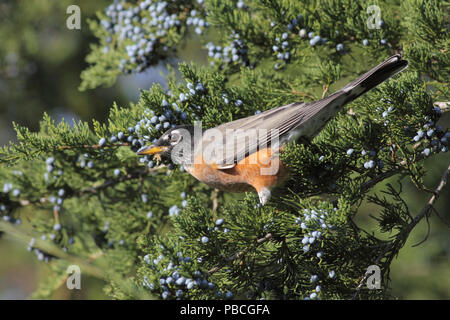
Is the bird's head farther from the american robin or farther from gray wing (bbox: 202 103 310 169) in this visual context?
gray wing (bbox: 202 103 310 169)

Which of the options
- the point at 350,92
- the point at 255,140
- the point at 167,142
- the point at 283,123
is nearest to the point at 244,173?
the point at 255,140

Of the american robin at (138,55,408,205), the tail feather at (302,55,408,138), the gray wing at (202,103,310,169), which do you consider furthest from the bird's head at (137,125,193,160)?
the tail feather at (302,55,408,138)

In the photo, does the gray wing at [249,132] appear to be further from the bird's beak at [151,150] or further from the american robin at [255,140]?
the bird's beak at [151,150]

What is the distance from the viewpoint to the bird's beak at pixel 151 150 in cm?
258

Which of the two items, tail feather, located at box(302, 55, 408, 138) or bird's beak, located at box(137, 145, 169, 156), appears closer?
tail feather, located at box(302, 55, 408, 138)

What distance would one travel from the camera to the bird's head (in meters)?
2.59

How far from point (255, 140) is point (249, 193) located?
1.94ft

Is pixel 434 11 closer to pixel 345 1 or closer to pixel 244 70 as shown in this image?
pixel 345 1

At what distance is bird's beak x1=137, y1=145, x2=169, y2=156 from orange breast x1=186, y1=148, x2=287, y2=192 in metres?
0.27

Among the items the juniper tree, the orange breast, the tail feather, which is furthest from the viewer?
the orange breast

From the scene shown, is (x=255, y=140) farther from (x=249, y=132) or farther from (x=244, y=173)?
(x=244, y=173)

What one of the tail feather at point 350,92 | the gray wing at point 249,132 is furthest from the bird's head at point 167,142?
the tail feather at point 350,92
